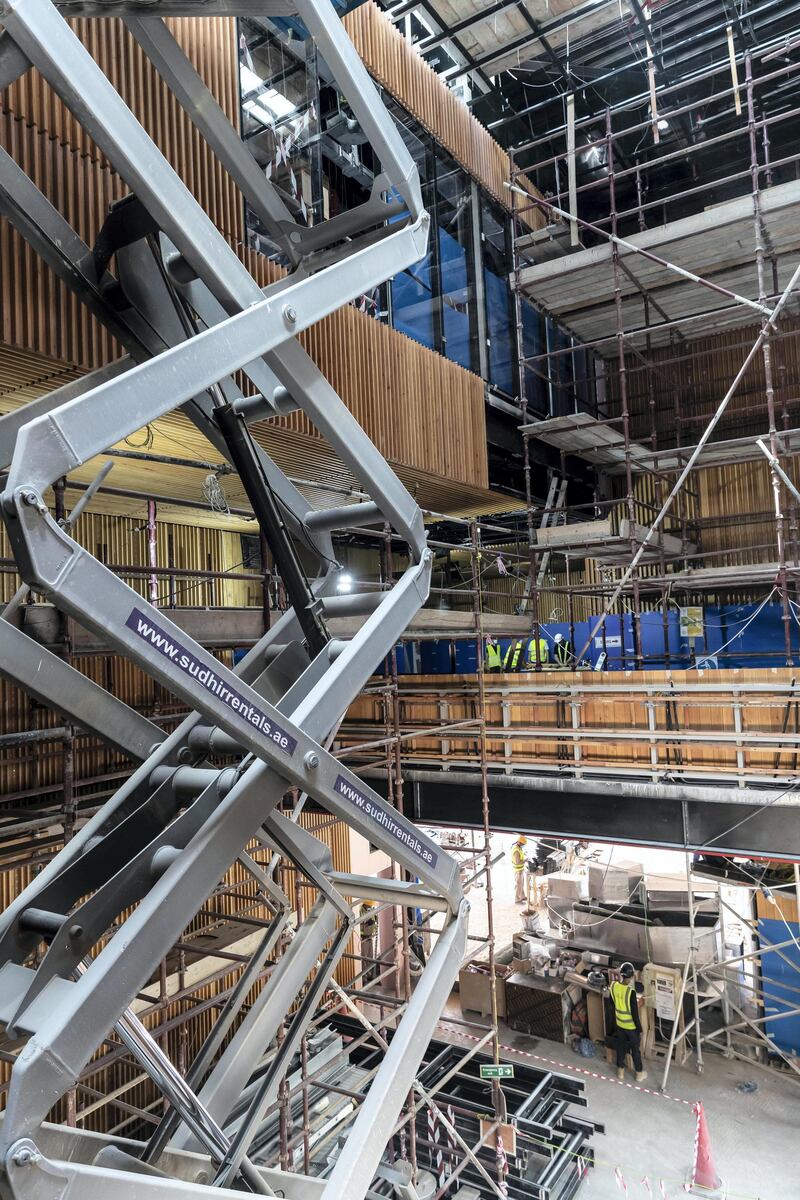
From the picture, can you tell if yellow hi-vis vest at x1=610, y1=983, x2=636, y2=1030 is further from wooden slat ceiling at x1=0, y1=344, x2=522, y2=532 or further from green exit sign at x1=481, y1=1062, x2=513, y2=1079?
wooden slat ceiling at x1=0, y1=344, x2=522, y2=532

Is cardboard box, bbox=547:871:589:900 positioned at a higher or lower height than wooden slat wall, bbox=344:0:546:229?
lower

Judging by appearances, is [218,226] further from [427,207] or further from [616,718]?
[616,718]

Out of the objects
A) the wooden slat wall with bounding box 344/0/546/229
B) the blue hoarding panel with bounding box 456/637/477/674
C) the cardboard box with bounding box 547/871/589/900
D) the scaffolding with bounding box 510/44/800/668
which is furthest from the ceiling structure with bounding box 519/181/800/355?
the cardboard box with bounding box 547/871/589/900

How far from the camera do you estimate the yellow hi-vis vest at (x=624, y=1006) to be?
12.9 m

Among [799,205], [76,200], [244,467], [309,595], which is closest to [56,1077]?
[309,595]

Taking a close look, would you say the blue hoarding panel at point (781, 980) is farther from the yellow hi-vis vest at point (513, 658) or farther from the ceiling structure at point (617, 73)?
the ceiling structure at point (617, 73)

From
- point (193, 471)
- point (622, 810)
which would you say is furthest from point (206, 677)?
point (622, 810)

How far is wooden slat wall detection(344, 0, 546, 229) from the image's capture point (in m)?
11.5

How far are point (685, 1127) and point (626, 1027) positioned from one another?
1.80 meters

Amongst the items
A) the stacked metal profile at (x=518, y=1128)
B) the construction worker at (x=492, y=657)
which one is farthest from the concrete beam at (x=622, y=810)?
the construction worker at (x=492, y=657)

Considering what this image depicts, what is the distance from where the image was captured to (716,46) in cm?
1499

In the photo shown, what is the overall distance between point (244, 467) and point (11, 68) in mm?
1813

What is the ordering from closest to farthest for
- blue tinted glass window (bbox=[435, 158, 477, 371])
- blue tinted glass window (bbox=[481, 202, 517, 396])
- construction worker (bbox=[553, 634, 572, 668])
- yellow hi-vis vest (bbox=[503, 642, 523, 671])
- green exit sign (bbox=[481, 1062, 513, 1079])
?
green exit sign (bbox=[481, 1062, 513, 1079]) < blue tinted glass window (bbox=[435, 158, 477, 371]) < blue tinted glass window (bbox=[481, 202, 517, 396]) < construction worker (bbox=[553, 634, 572, 668]) < yellow hi-vis vest (bbox=[503, 642, 523, 671])

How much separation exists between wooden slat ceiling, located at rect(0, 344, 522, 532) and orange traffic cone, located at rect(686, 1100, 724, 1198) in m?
10.1
